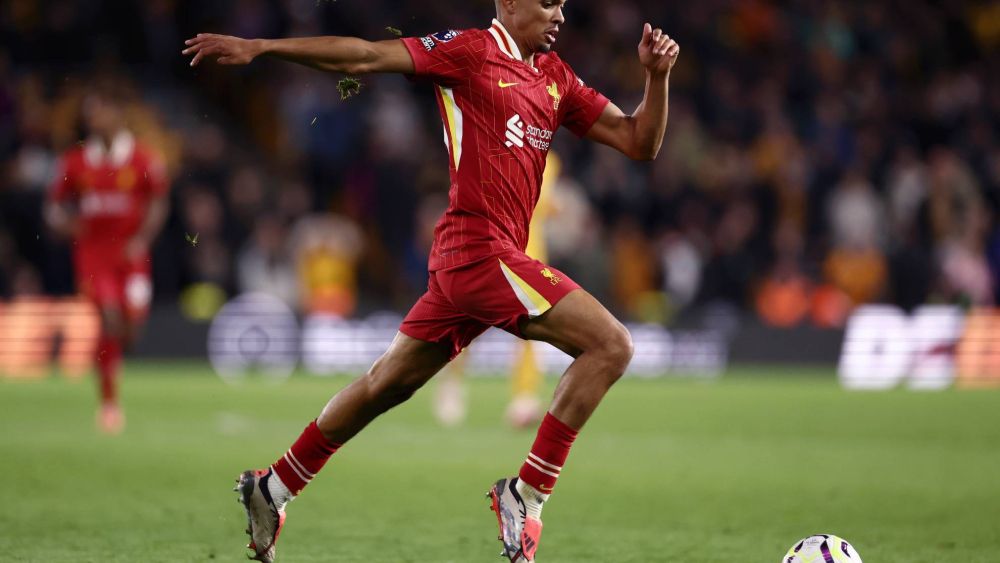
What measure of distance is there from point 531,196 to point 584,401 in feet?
2.99

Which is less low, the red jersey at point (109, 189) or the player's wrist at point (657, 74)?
the player's wrist at point (657, 74)

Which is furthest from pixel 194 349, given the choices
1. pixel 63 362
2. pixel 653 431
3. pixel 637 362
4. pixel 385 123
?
pixel 653 431

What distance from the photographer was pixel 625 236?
2039 cm

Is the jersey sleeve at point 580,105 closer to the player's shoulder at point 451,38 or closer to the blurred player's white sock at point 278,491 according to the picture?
the player's shoulder at point 451,38

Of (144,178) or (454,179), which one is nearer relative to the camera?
(454,179)

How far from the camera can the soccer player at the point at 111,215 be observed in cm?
1226

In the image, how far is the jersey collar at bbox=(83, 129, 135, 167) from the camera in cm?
1226

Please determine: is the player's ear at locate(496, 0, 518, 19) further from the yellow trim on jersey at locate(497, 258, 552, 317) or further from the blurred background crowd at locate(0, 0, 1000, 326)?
the blurred background crowd at locate(0, 0, 1000, 326)

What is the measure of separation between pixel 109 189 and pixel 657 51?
727cm

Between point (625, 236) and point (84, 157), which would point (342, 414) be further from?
point (625, 236)

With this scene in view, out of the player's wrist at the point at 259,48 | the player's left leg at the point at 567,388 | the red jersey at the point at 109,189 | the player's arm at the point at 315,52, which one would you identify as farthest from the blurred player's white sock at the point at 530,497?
the red jersey at the point at 109,189

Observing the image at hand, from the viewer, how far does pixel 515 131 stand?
19.6ft

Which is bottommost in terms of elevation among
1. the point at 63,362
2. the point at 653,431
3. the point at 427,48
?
the point at 63,362

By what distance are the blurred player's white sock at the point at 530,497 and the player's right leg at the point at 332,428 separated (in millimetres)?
658
